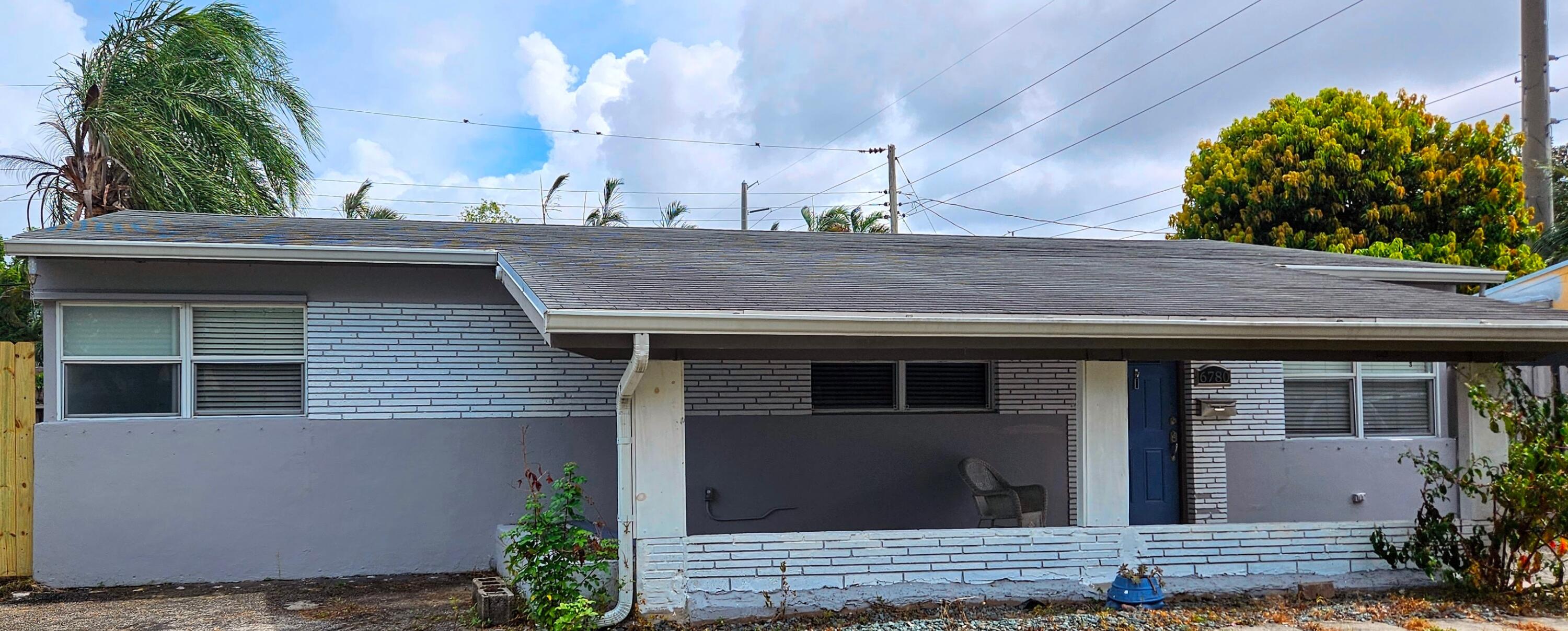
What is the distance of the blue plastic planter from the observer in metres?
6.50

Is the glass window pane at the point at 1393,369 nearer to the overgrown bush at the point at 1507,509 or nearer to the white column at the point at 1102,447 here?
the overgrown bush at the point at 1507,509

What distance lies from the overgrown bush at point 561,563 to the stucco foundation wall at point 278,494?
1.71 metres

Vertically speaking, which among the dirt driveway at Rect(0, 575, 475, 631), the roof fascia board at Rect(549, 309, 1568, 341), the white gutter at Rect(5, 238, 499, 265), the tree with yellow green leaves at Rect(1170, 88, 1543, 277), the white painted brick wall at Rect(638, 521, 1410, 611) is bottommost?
the dirt driveway at Rect(0, 575, 475, 631)

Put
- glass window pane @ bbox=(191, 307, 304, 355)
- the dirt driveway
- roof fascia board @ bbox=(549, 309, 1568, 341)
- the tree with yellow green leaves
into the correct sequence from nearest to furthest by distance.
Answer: roof fascia board @ bbox=(549, 309, 1568, 341), the dirt driveway, glass window pane @ bbox=(191, 307, 304, 355), the tree with yellow green leaves

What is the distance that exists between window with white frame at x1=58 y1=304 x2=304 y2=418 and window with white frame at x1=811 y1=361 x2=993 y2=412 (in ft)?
13.8

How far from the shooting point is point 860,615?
20.9 ft

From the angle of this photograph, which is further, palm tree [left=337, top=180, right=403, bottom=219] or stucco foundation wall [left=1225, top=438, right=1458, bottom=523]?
palm tree [left=337, top=180, right=403, bottom=219]

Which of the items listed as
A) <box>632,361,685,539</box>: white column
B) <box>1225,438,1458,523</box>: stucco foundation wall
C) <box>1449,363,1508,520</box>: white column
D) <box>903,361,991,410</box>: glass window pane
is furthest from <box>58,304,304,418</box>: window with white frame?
<box>1449,363,1508,520</box>: white column

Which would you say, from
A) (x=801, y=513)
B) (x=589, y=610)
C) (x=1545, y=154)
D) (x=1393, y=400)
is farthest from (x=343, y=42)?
(x=1545, y=154)

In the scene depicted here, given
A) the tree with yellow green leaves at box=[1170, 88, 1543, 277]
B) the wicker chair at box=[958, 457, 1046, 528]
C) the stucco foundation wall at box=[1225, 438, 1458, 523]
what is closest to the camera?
the wicker chair at box=[958, 457, 1046, 528]

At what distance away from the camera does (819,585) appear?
646 cm

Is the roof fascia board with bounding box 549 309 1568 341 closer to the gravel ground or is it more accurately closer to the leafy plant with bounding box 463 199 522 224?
the gravel ground

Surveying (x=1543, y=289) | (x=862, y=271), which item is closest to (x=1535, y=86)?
(x=1543, y=289)

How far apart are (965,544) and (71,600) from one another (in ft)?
20.0
